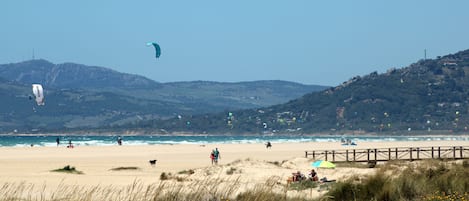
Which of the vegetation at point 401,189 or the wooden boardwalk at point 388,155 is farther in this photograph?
the wooden boardwalk at point 388,155

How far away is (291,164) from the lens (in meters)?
33.4

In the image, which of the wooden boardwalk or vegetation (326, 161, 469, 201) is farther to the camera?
the wooden boardwalk

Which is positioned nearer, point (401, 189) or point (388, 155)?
point (401, 189)

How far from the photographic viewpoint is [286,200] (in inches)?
513

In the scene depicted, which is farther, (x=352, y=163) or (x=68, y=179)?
(x=352, y=163)

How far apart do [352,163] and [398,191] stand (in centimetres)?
1751

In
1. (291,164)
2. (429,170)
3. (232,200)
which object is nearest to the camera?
(232,200)

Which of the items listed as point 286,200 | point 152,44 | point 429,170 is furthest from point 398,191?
point 152,44

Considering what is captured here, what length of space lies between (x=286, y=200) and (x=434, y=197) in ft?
10.5

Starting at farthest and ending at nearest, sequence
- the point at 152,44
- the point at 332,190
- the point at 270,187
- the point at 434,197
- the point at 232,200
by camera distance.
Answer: the point at 152,44 < the point at 332,190 < the point at 434,197 < the point at 232,200 < the point at 270,187

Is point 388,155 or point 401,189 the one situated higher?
point 401,189

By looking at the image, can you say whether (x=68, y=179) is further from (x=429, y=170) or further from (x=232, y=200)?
(x=232, y=200)

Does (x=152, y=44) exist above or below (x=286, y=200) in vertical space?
above

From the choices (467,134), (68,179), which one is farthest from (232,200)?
(467,134)
